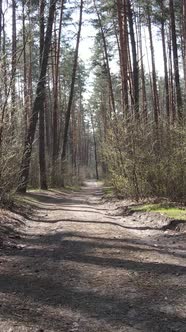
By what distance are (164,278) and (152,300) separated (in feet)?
3.01

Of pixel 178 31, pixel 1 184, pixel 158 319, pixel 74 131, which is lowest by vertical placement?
pixel 158 319

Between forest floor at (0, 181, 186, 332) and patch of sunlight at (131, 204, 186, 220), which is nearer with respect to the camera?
forest floor at (0, 181, 186, 332)

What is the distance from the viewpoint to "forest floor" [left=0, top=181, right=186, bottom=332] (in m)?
4.25

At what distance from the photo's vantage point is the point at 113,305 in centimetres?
470

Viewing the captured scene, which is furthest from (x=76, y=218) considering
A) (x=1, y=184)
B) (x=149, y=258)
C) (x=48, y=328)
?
(x=48, y=328)

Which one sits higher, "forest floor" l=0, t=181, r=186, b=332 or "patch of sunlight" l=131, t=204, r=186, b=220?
"patch of sunlight" l=131, t=204, r=186, b=220

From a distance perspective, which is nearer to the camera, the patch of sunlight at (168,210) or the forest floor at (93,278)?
the forest floor at (93,278)

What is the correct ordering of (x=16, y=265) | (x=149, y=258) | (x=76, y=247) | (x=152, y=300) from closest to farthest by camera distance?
(x=152, y=300) → (x=16, y=265) → (x=149, y=258) → (x=76, y=247)

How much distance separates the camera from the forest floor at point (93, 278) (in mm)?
4254

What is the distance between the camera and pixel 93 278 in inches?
228

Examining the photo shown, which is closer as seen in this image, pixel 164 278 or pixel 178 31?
pixel 164 278

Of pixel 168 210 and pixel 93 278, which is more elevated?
pixel 168 210

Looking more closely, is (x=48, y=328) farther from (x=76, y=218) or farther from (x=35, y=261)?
→ (x=76, y=218)

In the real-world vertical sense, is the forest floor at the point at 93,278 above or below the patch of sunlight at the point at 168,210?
below
